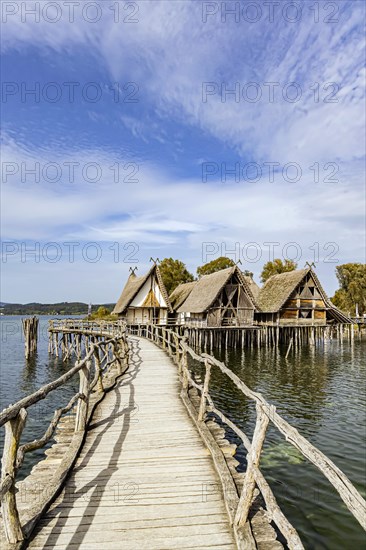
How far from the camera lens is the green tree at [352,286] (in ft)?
188

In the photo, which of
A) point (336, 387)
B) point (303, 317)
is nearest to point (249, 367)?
point (336, 387)

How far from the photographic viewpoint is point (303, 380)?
64.8ft

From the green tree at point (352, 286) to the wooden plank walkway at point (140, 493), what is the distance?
5418 centimetres

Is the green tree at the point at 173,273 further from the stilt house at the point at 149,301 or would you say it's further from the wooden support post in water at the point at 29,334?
the wooden support post in water at the point at 29,334

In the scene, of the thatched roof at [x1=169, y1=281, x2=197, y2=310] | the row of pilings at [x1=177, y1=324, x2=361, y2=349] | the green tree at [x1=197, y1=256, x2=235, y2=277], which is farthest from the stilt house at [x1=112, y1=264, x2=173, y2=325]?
the green tree at [x1=197, y1=256, x2=235, y2=277]

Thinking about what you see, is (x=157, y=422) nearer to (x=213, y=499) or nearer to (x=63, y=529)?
(x=213, y=499)

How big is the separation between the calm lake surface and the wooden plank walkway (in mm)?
2881

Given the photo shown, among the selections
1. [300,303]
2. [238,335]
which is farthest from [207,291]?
[300,303]

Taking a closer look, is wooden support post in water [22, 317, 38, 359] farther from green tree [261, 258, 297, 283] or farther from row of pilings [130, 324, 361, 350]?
green tree [261, 258, 297, 283]

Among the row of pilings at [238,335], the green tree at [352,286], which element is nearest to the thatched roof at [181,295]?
the row of pilings at [238,335]

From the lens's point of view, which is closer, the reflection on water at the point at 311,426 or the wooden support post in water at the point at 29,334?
the reflection on water at the point at 311,426

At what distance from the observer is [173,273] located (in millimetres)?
55500

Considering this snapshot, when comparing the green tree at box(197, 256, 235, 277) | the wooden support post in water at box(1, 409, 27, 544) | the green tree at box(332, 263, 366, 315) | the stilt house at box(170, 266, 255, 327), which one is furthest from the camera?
the green tree at box(197, 256, 235, 277)

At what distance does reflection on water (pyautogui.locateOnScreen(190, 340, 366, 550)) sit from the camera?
22.4 feet
